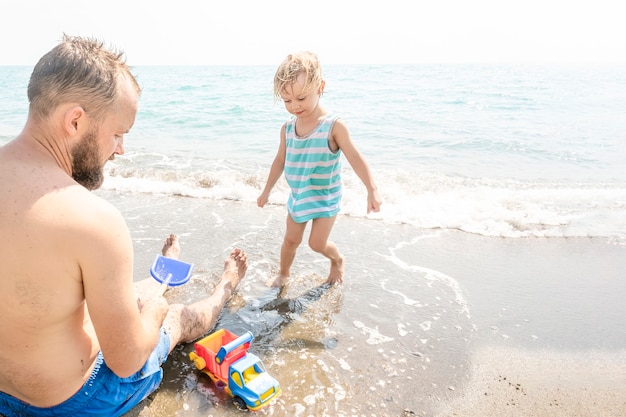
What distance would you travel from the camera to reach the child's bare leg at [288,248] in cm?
390

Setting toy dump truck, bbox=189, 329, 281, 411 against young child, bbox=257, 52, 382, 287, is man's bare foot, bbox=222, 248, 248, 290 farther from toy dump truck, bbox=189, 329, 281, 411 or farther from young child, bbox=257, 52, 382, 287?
toy dump truck, bbox=189, 329, 281, 411

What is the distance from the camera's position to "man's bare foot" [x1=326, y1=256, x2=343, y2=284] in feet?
13.4

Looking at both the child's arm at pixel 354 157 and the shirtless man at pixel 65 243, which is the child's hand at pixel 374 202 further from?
the shirtless man at pixel 65 243

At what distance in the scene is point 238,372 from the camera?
Result: 8.23ft

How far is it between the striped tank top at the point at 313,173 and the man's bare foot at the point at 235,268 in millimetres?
549

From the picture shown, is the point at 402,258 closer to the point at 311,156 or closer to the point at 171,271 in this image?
the point at 311,156

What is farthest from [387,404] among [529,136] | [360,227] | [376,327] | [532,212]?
[529,136]

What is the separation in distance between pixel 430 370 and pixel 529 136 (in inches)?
416

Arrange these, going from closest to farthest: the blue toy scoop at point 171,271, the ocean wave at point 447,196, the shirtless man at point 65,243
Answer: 1. the shirtless man at point 65,243
2. the blue toy scoop at point 171,271
3. the ocean wave at point 447,196

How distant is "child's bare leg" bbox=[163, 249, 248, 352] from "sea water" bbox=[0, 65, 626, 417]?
0.48 ft

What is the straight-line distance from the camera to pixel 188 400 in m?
2.58

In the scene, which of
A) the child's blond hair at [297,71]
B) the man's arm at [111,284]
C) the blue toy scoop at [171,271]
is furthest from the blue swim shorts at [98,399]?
the child's blond hair at [297,71]

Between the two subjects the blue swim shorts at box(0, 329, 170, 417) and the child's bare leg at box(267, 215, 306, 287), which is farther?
the child's bare leg at box(267, 215, 306, 287)

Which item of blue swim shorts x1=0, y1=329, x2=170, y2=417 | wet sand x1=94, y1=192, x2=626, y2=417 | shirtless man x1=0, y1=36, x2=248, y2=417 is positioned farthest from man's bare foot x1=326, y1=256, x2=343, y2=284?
shirtless man x1=0, y1=36, x2=248, y2=417
